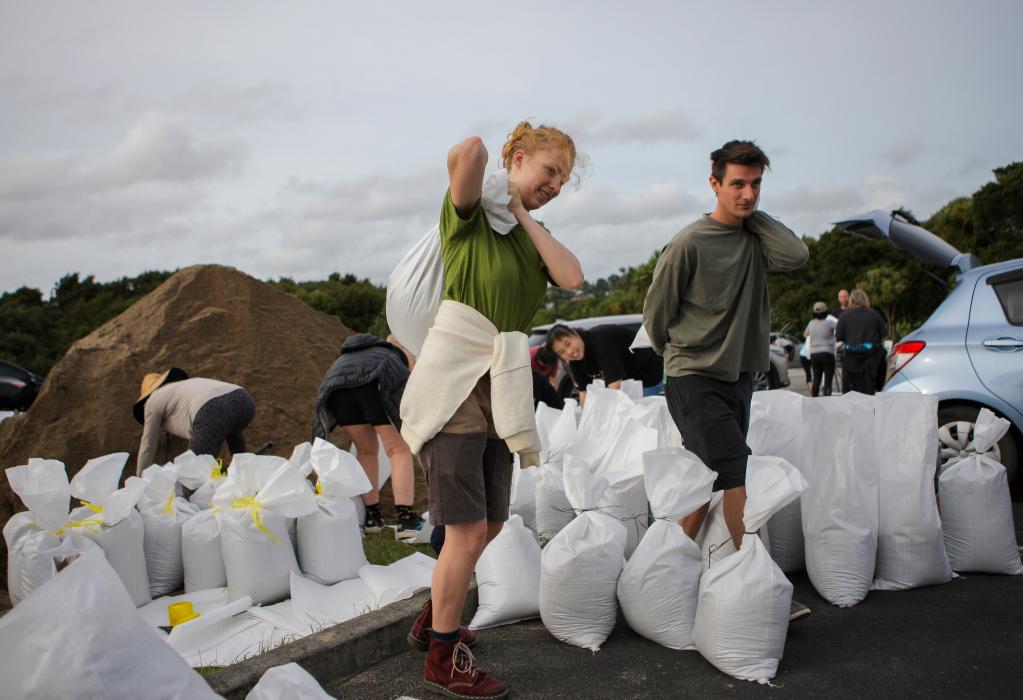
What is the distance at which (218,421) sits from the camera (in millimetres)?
4574

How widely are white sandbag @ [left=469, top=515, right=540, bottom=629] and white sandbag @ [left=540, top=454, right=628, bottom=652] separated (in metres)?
0.17

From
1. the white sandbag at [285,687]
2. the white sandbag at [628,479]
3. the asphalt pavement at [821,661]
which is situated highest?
the white sandbag at [285,687]

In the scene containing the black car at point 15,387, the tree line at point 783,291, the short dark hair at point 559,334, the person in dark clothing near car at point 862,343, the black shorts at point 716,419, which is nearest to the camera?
the black shorts at point 716,419

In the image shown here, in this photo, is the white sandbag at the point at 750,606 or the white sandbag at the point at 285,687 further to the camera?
the white sandbag at the point at 750,606

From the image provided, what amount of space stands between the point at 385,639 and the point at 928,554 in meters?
2.16

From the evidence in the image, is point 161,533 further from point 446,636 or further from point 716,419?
point 716,419

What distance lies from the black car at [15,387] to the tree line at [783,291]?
296 centimetres

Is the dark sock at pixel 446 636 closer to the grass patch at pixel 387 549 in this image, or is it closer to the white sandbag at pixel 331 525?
the white sandbag at pixel 331 525

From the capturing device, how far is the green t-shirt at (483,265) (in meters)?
2.39

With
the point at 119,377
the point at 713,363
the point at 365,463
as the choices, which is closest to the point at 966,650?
the point at 713,363

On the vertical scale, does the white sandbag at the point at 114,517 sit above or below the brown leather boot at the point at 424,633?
above

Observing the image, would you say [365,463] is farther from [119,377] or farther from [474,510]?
[474,510]

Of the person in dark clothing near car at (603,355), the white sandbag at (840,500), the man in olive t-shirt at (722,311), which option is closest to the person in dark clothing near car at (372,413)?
the person in dark clothing near car at (603,355)

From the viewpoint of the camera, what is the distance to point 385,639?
283cm
